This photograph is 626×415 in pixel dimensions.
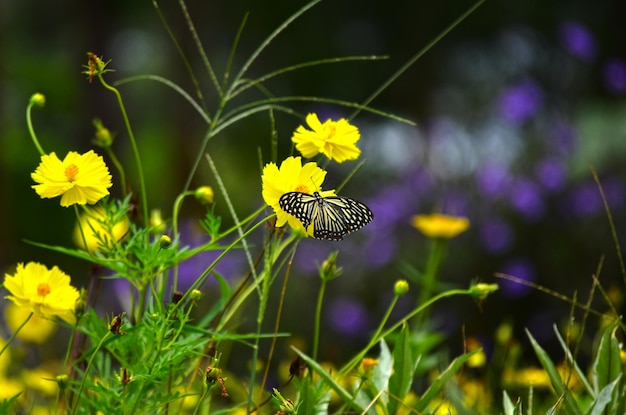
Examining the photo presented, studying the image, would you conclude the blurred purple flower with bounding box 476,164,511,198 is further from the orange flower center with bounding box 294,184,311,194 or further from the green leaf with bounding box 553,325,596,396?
the orange flower center with bounding box 294,184,311,194

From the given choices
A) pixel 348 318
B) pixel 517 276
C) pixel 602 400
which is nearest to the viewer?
pixel 602 400

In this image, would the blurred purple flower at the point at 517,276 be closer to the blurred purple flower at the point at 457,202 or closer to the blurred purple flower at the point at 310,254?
the blurred purple flower at the point at 457,202

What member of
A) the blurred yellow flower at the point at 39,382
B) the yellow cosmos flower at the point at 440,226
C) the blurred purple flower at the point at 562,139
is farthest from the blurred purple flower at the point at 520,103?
the blurred yellow flower at the point at 39,382

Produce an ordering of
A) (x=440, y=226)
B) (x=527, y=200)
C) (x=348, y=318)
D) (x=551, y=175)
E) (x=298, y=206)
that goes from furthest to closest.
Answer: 1. (x=551, y=175)
2. (x=527, y=200)
3. (x=348, y=318)
4. (x=440, y=226)
5. (x=298, y=206)

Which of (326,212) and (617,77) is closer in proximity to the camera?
(326,212)

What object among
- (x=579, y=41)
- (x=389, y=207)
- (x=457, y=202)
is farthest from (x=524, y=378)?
→ (x=579, y=41)

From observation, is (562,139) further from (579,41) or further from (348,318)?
(348,318)
